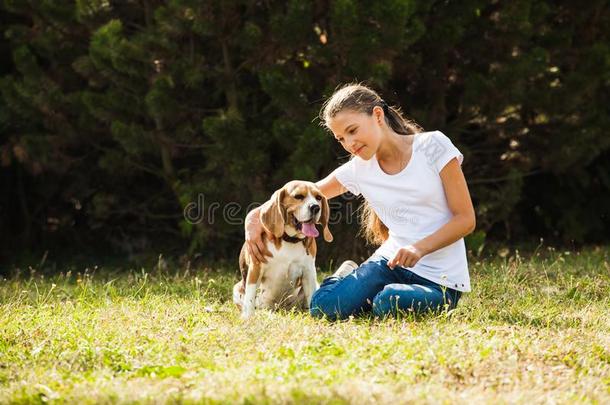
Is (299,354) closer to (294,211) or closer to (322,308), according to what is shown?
(322,308)

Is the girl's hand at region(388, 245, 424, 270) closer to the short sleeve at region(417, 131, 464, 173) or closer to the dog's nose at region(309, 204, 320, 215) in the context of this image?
the short sleeve at region(417, 131, 464, 173)

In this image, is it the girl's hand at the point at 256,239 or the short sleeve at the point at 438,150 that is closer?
the short sleeve at the point at 438,150

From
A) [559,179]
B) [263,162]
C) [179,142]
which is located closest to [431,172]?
[263,162]

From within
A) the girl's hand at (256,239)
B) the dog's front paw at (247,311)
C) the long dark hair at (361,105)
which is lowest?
the dog's front paw at (247,311)

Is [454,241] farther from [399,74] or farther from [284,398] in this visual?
[399,74]

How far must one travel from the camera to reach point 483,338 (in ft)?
13.6

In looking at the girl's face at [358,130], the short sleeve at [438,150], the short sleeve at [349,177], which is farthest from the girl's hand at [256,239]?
the short sleeve at [438,150]

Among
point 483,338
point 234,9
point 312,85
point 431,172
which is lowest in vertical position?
point 483,338

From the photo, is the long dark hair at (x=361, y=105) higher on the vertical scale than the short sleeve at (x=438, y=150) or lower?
higher

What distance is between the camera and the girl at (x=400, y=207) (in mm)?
4820

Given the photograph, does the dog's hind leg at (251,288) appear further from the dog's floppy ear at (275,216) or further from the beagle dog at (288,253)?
the dog's floppy ear at (275,216)

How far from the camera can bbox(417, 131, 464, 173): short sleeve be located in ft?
15.9

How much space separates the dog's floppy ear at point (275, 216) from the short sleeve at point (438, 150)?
986 mm

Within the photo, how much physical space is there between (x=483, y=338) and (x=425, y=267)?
0.94m
